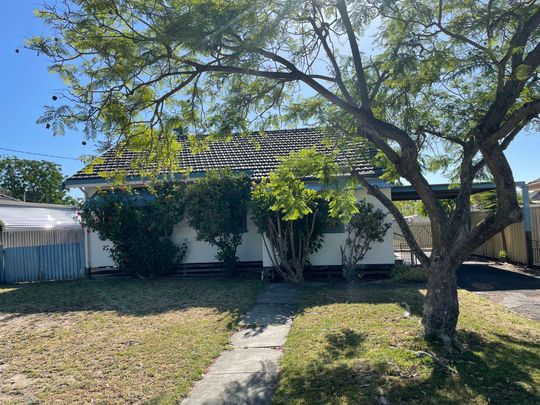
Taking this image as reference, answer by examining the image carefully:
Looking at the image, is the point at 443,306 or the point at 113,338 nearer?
the point at 443,306

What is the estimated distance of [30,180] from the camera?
41.9 m

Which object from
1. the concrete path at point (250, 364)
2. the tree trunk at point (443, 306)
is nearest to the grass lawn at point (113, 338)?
the concrete path at point (250, 364)

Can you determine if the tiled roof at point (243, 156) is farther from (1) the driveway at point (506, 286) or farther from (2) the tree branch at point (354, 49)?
(2) the tree branch at point (354, 49)

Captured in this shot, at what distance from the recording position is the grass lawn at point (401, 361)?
158 inches

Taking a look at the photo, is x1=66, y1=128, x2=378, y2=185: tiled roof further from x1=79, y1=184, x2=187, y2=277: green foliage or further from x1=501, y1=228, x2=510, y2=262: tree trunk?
x1=501, y1=228, x2=510, y2=262: tree trunk

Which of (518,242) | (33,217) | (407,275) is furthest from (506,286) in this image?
(33,217)

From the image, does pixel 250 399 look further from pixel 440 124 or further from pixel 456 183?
pixel 456 183

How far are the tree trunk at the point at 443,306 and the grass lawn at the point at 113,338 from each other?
2959 millimetres

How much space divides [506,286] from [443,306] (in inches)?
261

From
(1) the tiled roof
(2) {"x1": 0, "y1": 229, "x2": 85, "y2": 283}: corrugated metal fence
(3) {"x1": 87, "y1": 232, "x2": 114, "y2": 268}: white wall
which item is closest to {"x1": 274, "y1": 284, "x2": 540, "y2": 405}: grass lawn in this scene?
(1) the tiled roof

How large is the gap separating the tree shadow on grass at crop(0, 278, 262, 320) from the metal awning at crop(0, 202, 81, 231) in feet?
15.0

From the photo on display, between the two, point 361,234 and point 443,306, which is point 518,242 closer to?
point 361,234

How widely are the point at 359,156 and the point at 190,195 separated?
565cm

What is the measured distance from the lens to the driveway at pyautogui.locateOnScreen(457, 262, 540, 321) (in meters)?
8.33
